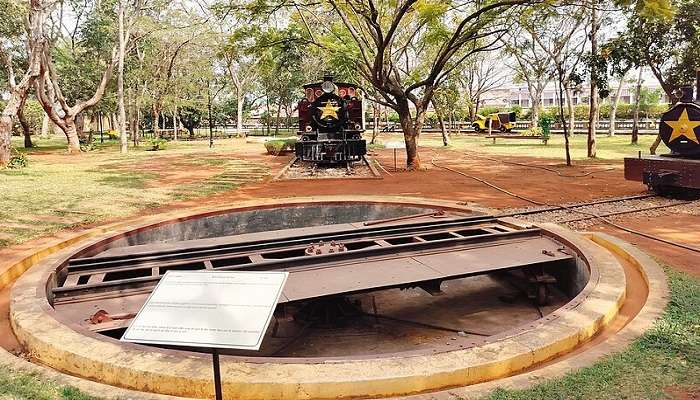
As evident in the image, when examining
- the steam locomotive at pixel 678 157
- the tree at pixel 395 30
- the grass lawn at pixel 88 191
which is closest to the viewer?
the grass lawn at pixel 88 191

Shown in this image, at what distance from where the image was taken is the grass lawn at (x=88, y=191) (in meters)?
8.30

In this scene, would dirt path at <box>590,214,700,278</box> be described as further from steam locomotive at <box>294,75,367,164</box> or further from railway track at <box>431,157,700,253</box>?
steam locomotive at <box>294,75,367,164</box>

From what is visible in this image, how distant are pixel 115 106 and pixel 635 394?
34.0 m

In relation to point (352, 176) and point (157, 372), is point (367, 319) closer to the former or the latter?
point (157, 372)

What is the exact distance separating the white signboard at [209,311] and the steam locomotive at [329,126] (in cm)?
1453

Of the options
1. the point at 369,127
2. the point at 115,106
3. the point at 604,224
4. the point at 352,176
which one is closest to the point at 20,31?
the point at 115,106

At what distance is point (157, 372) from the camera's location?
309 cm

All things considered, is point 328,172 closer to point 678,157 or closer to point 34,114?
point 678,157

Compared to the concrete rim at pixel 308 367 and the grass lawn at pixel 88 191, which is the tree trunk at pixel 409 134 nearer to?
the grass lawn at pixel 88 191

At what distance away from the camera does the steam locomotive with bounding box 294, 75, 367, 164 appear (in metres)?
16.9

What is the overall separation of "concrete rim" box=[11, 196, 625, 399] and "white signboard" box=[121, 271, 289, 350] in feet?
2.80

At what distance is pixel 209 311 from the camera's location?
7.43 feet

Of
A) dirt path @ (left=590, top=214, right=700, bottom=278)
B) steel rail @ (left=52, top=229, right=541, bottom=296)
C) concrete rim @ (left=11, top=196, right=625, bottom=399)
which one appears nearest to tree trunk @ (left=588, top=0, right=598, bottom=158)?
dirt path @ (left=590, top=214, right=700, bottom=278)

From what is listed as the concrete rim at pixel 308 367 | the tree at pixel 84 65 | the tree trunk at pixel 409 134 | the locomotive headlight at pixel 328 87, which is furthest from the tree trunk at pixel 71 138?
the concrete rim at pixel 308 367
